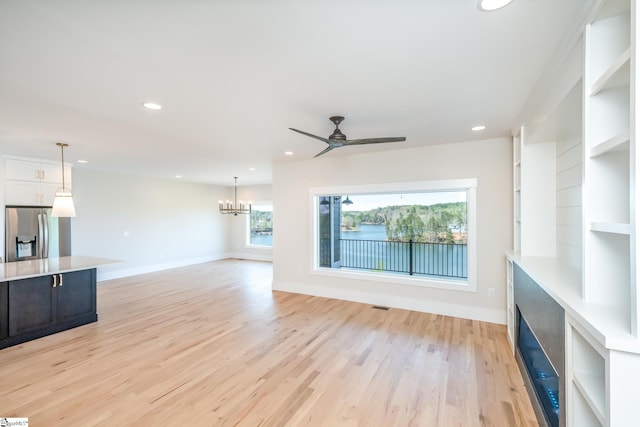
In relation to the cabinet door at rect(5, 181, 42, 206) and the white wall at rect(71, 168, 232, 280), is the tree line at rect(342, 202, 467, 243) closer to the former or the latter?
the white wall at rect(71, 168, 232, 280)

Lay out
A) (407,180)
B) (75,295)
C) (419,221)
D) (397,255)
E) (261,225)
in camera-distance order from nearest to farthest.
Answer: (75,295) → (407,180) → (419,221) → (397,255) → (261,225)

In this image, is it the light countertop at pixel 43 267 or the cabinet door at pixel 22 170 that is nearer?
the light countertop at pixel 43 267

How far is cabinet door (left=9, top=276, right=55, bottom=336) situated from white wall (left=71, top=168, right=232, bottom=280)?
9.93 feet

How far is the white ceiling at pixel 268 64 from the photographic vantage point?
148 cm

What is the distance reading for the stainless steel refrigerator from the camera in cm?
483

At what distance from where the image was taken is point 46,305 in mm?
3691

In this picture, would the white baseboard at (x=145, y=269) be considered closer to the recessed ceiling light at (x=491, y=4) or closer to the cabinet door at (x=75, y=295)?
the cabinet door at (x=75, y=295)

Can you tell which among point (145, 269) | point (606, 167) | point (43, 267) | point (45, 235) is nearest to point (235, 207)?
point (145, 269)

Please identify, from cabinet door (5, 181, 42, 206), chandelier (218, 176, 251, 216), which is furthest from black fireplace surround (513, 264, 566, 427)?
cabinet door (5, 181, 42, 206)

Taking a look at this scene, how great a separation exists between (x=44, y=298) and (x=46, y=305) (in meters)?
0.09

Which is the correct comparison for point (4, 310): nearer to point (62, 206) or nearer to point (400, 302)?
point (62, 206)

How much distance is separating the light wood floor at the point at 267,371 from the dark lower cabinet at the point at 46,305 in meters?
0.18

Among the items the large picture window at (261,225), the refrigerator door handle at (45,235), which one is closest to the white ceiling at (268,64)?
the refrigerator door handle at (45,235)

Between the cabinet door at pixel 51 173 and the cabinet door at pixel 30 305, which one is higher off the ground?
the cabinet door at pixel 51 173
